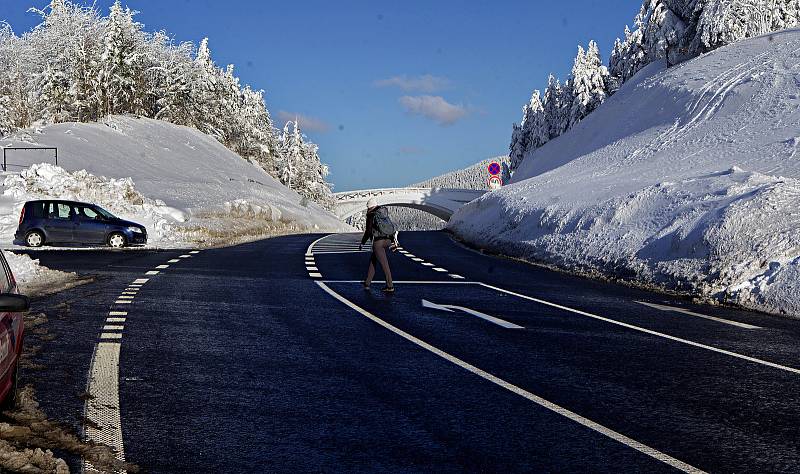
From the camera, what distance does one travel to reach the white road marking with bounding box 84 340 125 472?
5.07 m

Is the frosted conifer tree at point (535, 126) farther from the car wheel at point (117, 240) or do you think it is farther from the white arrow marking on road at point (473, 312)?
the white arrow marking on road at point (473, 312)

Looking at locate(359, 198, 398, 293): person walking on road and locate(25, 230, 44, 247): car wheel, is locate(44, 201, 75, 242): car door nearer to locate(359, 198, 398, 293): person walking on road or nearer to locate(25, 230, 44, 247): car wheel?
locate(25, 230, 44, 247): car wheel

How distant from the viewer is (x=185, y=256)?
2239 centimetres

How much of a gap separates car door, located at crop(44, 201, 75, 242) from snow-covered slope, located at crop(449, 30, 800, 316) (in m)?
14.2

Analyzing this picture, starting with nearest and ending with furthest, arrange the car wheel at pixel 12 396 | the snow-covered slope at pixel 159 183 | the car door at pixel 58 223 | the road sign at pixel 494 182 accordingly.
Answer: the car wheel at pixel 12 396 < the car door at pixel 58 223 < the snow-covered slope at pixel 159 183 < the road sign at pixel 494 182

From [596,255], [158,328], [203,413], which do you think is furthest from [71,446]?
[596,255]

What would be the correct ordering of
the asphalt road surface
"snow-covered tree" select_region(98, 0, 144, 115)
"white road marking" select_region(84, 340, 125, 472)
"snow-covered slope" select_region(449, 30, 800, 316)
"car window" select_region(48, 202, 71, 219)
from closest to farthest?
the asphalt road surface < "white road marking" select_region(84, 340, 125, 472) < "snow-covered slope" select_region(449, 30, 800, 316) < "car window" select_region(48, 202, 71, 219) < "snow-covered tree" select_region(98, 0, 144, 115)

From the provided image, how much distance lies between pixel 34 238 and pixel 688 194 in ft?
66.2

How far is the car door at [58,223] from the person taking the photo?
25.6 metres

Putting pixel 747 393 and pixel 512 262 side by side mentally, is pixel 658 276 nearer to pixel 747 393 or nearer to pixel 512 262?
pixel 512 262

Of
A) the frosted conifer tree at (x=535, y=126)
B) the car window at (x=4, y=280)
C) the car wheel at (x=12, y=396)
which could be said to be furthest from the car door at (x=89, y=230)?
the frosted conifer tree at (x=535, y=126)

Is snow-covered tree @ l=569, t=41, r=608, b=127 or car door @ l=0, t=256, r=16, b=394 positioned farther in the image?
snow-covered tree @ l=569, t=41, r=608, b=127

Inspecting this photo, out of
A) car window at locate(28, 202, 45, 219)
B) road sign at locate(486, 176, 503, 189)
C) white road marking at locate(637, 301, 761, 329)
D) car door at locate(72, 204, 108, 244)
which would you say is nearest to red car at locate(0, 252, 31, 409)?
white road marking at locate(637, 301, 761, 329)

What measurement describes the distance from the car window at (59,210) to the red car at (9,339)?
21139 millimetres
